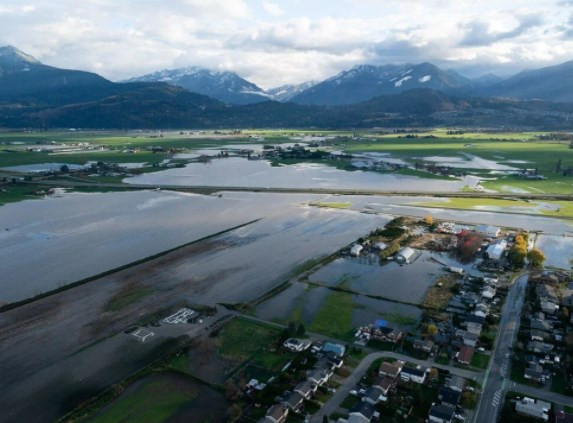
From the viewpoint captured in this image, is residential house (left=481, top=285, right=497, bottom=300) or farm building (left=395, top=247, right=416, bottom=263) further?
farm building (left=395, top=247, right=416, bottom=263)

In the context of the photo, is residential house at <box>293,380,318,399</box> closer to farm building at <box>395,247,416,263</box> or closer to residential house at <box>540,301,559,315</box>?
residential house at <box>540,301,559,315</box>

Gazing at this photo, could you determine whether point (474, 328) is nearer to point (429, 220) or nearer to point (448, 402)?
point (448, 402)

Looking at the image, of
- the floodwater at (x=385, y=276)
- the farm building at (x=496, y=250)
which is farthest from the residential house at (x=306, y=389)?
the farm building at (x=496, y=250)

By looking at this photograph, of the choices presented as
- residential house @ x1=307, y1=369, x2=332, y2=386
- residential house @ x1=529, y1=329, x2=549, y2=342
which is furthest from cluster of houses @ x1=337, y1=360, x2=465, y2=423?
residential house @ x1=529, y1=329, x2=549, y2=342

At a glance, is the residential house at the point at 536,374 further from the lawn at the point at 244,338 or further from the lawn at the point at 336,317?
the lawn at the point at 244,338

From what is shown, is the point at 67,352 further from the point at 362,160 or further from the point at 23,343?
the point at 362,160
